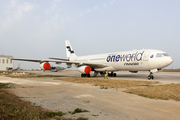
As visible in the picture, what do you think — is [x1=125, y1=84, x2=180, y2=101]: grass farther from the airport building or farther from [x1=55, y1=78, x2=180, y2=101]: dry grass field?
the airport building

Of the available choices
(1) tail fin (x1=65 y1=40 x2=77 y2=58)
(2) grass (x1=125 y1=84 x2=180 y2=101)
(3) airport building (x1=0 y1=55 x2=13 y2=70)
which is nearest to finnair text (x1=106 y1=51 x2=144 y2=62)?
(2) grass (x1=125 y1=84 x2=180 y2=101)

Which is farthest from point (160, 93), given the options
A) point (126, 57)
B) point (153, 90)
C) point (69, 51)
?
point (69, 51)

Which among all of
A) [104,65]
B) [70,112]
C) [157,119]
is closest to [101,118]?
[70,112]

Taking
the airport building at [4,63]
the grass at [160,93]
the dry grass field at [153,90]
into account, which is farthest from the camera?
the airport building at [4,63]

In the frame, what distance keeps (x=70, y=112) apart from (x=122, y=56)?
1865 cm

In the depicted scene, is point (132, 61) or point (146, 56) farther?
point (132, 61)

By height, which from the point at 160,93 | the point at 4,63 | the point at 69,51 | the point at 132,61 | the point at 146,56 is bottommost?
the point at 160,93

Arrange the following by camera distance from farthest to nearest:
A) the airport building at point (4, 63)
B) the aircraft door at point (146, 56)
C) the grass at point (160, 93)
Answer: the airport building at point (4, 63)
the aircraft door at point (146, 56)
the grass at point (160, 93)

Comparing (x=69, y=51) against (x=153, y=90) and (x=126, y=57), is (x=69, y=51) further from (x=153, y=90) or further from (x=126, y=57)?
(x=153, y=90)

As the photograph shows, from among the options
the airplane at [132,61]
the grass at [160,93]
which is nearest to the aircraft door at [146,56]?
the airplane at [132,61]

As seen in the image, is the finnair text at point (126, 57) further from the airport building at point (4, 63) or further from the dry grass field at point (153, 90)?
the airport building at point (4, 63)

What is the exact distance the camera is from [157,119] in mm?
4270

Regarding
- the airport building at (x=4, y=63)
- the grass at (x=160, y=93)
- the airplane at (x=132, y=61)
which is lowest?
the grass at (x=160, y=93)

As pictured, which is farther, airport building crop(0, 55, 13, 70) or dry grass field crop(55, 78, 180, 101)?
airport building crop(0, 55, 13, 70)
